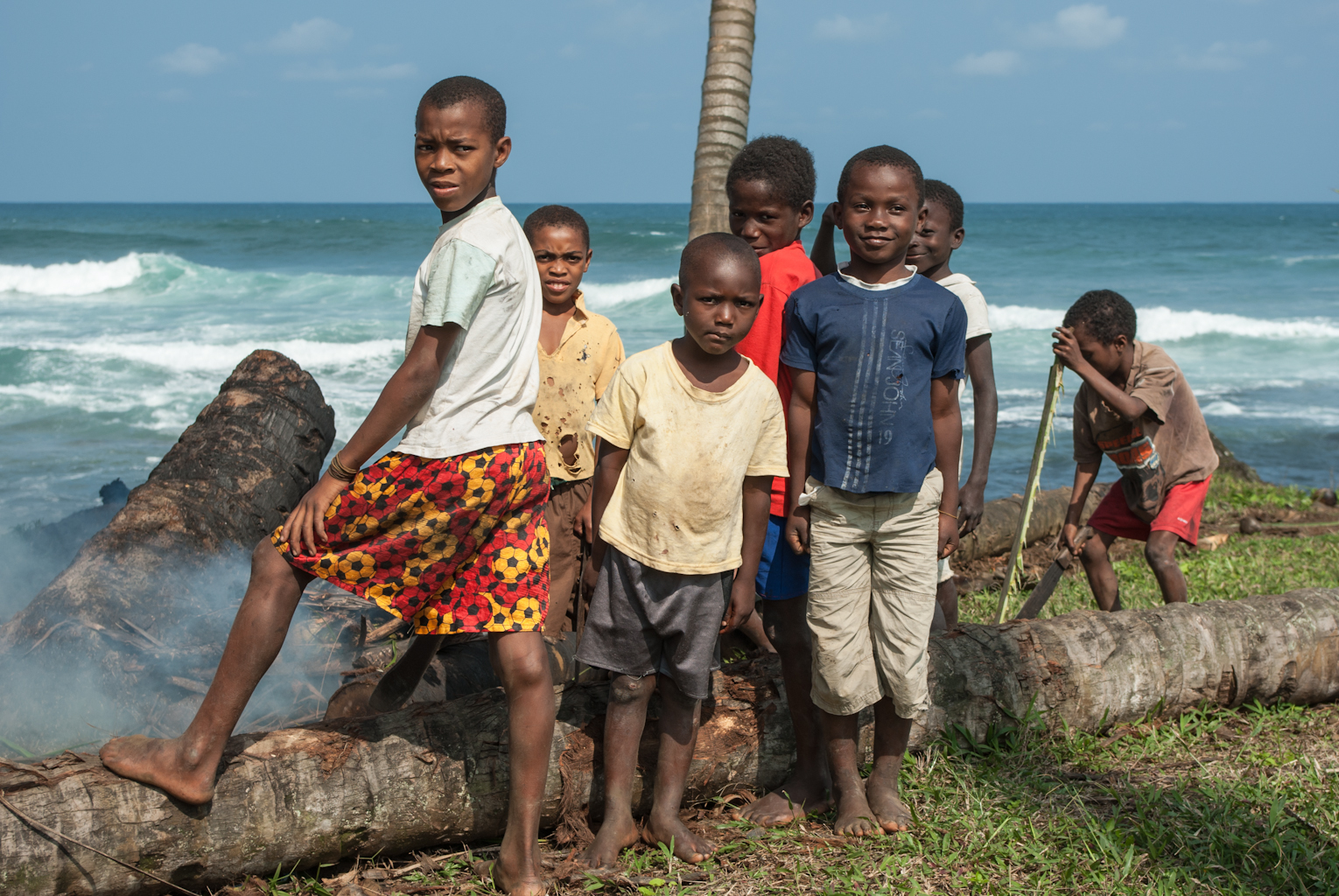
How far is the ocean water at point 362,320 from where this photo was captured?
10.8 metres

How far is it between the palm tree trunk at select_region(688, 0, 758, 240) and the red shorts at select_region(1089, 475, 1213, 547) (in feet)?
8.40

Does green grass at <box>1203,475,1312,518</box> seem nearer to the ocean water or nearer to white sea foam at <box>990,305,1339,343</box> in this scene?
the ocean water

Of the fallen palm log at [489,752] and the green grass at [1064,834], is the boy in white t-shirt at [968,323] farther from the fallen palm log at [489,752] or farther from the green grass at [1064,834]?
the green grass at [1064,834]

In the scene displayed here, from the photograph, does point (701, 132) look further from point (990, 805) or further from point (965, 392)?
point (965, 392)

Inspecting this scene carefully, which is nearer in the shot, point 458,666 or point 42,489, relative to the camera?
point 458,666

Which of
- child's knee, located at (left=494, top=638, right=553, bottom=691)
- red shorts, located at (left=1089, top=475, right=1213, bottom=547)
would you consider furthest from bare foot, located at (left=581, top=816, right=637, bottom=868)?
red shorts, located at (left=1089, top=475, right=1213, bottom=547)

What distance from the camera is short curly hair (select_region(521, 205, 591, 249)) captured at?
3705 mm

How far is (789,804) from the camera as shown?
3008 mm

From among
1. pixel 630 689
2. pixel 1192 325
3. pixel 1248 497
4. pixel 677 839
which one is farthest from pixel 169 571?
pixel 1192 325

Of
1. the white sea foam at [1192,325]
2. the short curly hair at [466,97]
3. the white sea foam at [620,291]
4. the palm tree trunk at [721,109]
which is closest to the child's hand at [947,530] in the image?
the short curly hair at [466,97]

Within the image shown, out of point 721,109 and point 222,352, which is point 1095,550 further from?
point 222,352

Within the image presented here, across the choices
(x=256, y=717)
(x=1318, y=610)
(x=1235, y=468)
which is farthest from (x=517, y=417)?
(x=1235, y=468)

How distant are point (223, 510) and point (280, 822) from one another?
2672 mm

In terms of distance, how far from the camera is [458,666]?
140 inches
